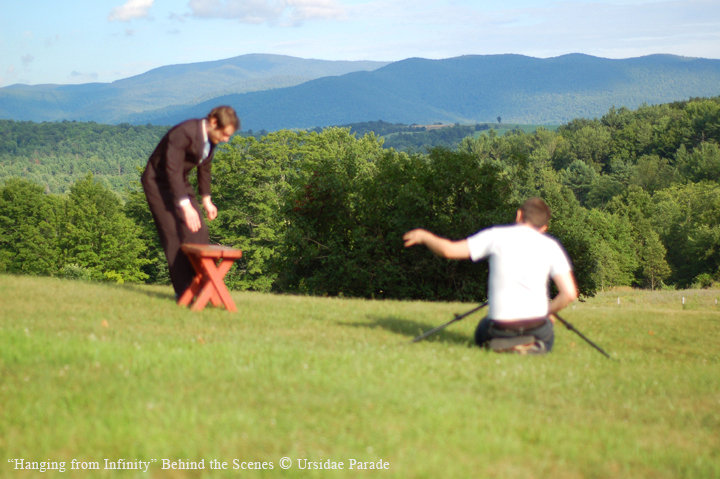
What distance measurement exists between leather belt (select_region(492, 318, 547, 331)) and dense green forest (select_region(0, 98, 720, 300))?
76.0 ft

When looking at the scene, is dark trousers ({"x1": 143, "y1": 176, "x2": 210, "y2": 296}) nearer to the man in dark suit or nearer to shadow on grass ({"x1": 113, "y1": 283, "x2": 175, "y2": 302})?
the man in dark suit

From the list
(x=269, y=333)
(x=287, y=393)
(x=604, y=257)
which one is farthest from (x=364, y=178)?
(x=604, y=257)

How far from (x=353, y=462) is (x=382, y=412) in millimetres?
1216

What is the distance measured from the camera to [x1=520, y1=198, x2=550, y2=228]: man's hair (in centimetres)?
884

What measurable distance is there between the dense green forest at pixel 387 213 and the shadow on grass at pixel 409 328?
67.1 ft

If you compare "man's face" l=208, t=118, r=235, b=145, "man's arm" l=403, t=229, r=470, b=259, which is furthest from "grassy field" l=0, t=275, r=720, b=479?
"man's face" l=208, t=118, r=235, b=145

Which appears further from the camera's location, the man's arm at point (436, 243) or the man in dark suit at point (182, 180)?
the man in dark suit at point (182, 180)

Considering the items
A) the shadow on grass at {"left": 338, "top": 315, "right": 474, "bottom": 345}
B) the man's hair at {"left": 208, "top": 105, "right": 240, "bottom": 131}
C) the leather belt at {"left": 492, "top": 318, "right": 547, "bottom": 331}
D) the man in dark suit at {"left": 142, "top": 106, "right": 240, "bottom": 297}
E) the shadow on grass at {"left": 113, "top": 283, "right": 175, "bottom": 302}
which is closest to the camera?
the leather belt at {"left": 492, "top": 318, "right": 547, "bottom": 331}

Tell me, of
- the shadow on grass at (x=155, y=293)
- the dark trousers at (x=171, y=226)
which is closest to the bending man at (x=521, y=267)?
the dark trousers at (x=171, y=226)

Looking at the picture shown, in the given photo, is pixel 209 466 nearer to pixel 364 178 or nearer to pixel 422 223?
pixel 422 223

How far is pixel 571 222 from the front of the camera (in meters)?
90.8

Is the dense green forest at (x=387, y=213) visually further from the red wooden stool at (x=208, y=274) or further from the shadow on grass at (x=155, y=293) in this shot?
the red wooden stool at (x=208, y=274)

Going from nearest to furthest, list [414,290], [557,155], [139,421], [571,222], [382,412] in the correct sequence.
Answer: [139,421] < [382,412] < [414,290] < [571,222] < [557,155]

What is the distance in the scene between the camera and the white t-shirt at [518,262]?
866cm
